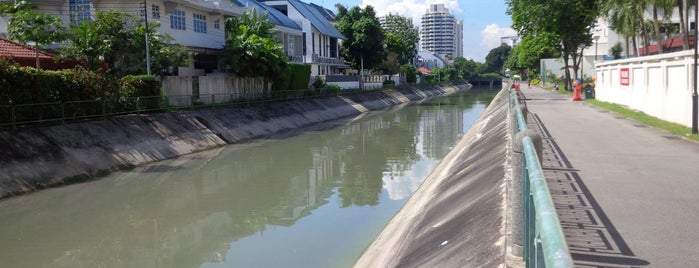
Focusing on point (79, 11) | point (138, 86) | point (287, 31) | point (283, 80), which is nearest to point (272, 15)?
point (287, 31)

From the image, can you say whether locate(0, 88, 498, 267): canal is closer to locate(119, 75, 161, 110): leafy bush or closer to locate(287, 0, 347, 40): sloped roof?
locate(119, 75, 161, 110): leafy bush

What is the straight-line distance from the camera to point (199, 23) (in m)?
40.2

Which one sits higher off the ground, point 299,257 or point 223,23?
point 223,23

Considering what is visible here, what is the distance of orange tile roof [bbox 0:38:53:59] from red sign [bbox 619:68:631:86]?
97.9 feet

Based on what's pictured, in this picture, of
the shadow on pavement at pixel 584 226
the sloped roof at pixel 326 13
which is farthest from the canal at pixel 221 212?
the sloped roof at pixel 326 13

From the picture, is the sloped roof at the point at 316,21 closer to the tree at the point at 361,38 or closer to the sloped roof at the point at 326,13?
the tree at the point at 361,38

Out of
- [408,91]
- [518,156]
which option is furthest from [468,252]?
[408,91]

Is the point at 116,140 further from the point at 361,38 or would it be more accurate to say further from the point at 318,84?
the point at 361,38

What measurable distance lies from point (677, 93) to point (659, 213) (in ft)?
52.5

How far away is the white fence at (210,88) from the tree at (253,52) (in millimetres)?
858

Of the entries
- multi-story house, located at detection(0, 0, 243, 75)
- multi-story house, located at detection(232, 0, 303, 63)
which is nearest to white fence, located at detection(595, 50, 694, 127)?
multi-story house, located at detection(0, 0, 243, 75)

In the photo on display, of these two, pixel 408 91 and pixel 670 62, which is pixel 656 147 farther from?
pixel 408 91

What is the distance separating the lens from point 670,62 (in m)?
23.4

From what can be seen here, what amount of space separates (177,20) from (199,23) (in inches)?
117
